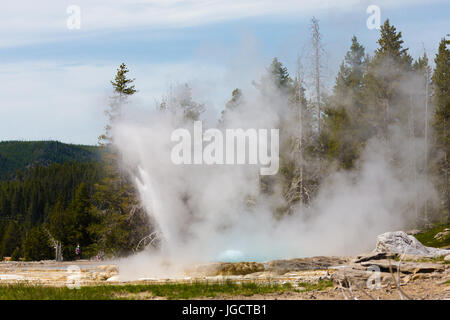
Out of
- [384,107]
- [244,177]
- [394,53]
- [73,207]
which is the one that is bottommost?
[73,207]

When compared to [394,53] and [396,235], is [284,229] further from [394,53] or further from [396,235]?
[394,53]

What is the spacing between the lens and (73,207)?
66.5 meters

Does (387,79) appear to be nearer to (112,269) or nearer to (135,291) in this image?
(112,269)

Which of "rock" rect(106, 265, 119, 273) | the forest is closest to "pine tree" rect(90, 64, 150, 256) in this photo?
the forest

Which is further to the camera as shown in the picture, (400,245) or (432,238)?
(432,238)

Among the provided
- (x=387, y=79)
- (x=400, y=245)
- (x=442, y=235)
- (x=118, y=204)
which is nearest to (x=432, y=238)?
(x=442, y=235)

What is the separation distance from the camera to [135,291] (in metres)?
12.0

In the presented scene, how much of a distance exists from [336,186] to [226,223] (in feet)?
26.3

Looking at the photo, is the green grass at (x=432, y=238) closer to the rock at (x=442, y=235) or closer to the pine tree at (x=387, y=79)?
the rock at (x=442, y=235)


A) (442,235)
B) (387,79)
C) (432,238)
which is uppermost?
(387,79)

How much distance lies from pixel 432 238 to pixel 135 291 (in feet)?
69.3
